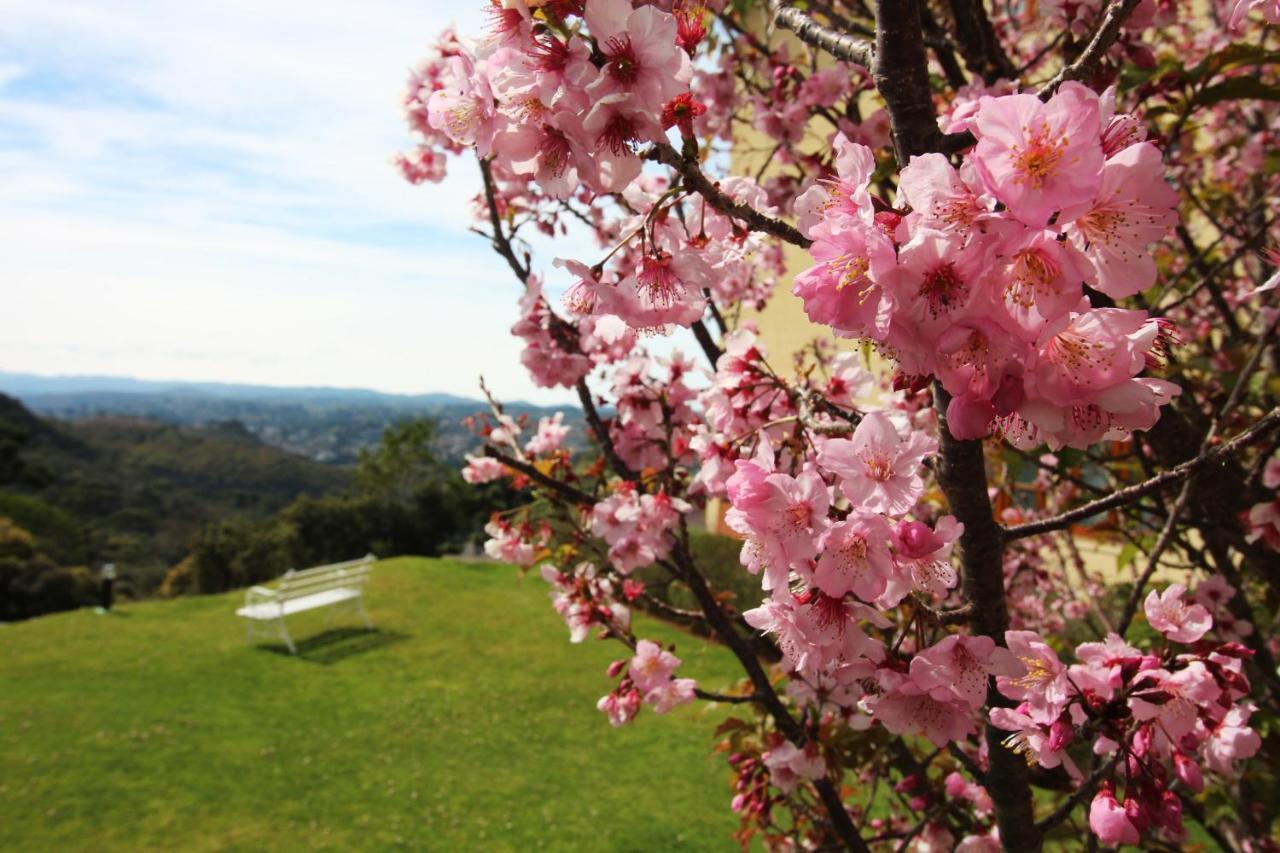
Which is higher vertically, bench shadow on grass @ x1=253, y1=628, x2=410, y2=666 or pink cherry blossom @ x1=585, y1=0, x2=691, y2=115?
pink cherry blossom @ x1=585, y1=0, x2=691, y2=115

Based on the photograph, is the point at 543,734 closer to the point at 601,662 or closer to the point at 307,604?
the point at 601,662

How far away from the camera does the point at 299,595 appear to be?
9.02 m

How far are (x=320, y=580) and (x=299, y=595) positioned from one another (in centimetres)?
57

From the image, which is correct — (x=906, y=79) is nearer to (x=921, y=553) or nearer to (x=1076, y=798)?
(x=921, y=553)

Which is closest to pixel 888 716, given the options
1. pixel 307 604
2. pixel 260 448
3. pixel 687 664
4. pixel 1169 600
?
pixel 1169 600

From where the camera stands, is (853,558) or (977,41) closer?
(853,558)

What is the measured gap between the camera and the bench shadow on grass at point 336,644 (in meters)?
8.82

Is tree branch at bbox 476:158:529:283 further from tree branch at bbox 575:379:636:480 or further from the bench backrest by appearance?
the bench backrest

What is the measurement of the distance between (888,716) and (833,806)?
745 millimetres

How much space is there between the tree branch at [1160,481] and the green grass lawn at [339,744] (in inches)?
62.4

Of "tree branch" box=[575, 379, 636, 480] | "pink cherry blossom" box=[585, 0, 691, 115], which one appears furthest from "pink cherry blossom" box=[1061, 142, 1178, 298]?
"tree branch" box=[575, 379, 636, 480]

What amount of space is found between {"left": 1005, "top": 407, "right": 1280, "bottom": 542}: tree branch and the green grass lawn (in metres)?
1.59

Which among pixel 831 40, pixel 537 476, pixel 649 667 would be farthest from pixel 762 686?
pixel 831 40

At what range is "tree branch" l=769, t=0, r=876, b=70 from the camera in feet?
2.99
